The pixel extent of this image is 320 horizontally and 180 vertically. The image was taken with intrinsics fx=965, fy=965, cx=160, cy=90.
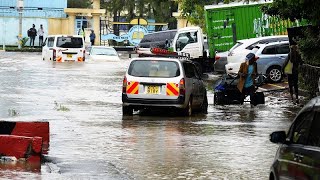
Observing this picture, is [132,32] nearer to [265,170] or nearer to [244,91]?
[244,91]

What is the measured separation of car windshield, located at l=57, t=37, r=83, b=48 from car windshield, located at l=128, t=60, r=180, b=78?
27970 millimetres

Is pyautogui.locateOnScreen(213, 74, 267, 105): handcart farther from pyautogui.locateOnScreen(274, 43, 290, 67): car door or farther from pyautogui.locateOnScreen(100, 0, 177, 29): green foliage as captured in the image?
pyautogui.locateOnScreen(100, 0, 177, 29): green foliage

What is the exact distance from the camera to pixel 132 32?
235 feet

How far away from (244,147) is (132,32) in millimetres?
55300

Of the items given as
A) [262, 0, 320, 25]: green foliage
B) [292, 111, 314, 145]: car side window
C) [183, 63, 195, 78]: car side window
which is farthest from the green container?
[292, 111, 314, 145]: car side window

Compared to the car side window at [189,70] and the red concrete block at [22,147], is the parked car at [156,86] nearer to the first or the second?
the car side window at [189,70]

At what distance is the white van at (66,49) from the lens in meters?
50.5

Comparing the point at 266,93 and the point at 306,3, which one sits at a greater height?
the point at 306,3

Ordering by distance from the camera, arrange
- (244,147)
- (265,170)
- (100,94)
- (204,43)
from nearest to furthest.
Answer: (265,170) → (244,147) → (100,94) → (204,43)

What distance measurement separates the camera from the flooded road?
543 inches

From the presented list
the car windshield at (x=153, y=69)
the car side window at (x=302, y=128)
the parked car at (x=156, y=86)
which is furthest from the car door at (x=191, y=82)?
the car side window at (x=302, y=128)

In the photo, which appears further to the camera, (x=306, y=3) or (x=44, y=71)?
(x=44, y=71)

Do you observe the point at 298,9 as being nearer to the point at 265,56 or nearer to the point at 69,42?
the point at 265,56

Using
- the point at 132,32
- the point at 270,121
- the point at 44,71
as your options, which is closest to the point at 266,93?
the point at 270,121
